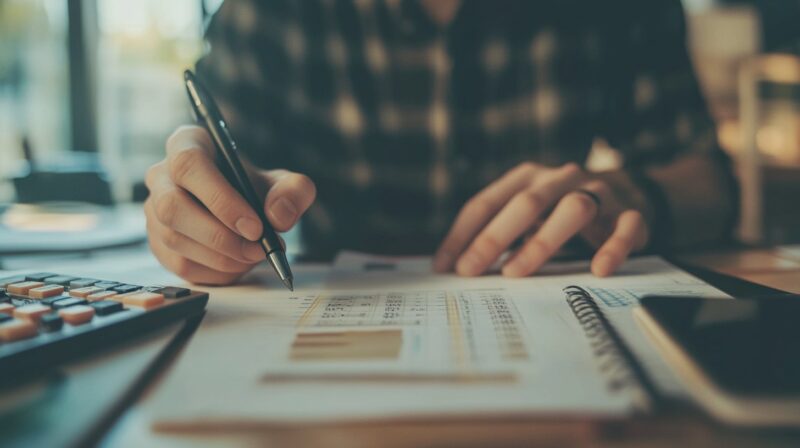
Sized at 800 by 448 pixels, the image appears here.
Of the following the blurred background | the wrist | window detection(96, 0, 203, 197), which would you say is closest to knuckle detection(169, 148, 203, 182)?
the wrist

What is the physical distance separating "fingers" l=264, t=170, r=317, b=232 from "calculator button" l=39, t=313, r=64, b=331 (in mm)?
150

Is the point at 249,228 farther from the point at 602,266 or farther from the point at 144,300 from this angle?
the point at 602,266

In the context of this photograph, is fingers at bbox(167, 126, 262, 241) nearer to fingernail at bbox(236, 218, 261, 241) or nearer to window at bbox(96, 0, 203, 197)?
fingernail at bbox(236, 218, 261, 241)

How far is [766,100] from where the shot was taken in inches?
81.4

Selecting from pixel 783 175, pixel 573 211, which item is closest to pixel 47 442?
pixel 573 211

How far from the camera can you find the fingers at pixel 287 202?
0.37 metres

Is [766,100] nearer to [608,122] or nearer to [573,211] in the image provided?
[608,122]

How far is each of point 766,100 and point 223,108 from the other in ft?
7.28

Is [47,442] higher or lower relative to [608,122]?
lower

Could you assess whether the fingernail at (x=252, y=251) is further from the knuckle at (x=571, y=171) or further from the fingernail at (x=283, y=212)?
the knuckle at (x=571, y=171)

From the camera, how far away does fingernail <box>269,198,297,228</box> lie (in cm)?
37

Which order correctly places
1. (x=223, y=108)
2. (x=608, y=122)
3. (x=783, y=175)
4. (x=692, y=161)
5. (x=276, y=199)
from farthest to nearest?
(x=783, y=175) → (x=608, y=122) → (x=223, y=108) → (x=692, y=161) → (x=276, y=199)

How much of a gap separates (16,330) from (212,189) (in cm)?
15

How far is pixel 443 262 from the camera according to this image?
1.50ft
